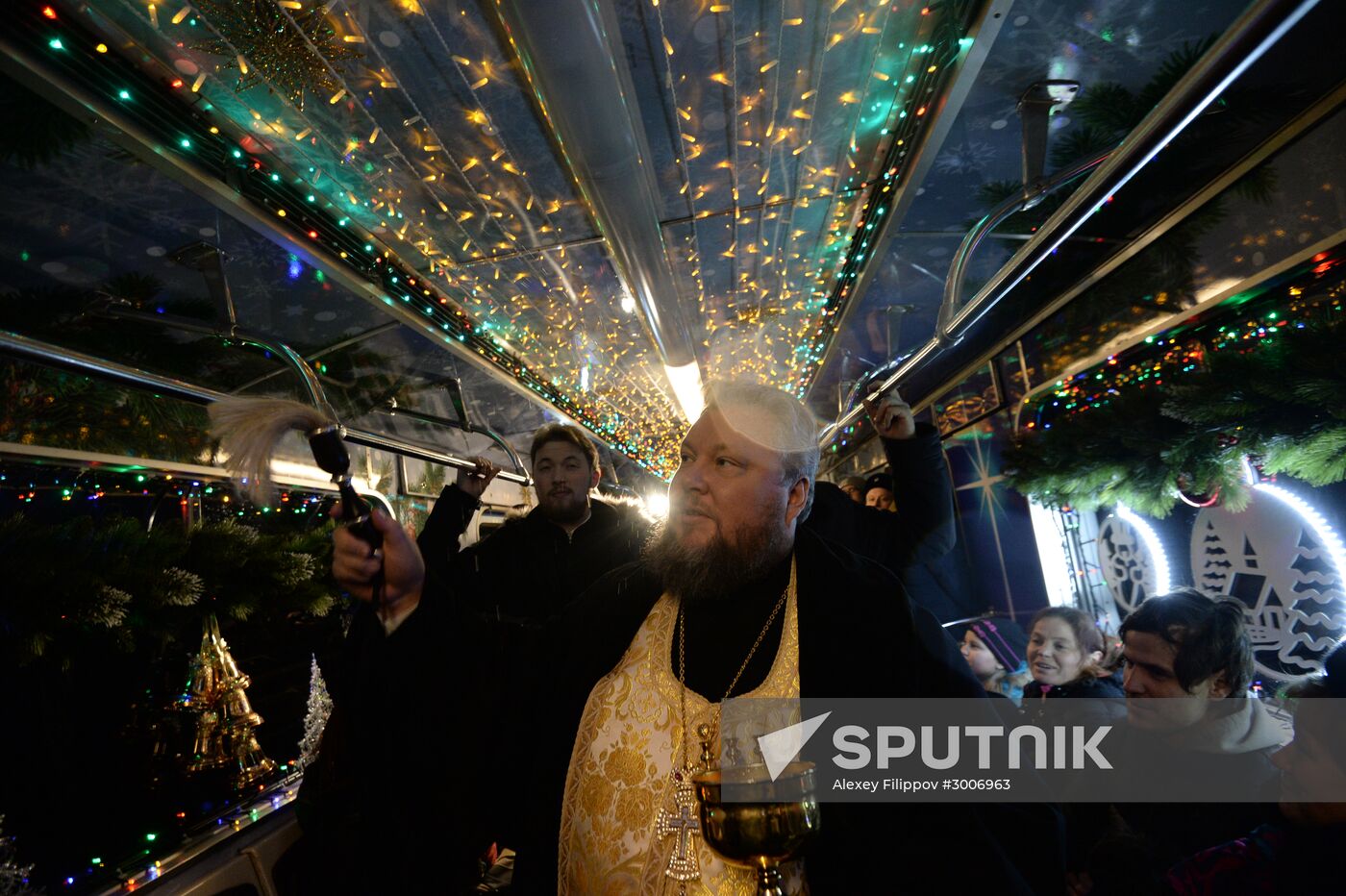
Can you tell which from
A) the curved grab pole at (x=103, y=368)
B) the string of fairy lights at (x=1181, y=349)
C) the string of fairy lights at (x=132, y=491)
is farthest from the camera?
the string of fairy lights at (x=132, y=491)

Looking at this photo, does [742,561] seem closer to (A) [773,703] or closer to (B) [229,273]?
(A) [773,703]

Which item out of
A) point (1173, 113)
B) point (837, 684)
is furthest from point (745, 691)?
point (1173, 113)

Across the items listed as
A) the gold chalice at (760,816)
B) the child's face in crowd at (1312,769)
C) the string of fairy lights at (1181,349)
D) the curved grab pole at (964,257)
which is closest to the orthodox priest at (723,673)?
the gold chalice at (760,816)

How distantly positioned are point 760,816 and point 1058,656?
9.55ft

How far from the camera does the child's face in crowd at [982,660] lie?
4.26 metres

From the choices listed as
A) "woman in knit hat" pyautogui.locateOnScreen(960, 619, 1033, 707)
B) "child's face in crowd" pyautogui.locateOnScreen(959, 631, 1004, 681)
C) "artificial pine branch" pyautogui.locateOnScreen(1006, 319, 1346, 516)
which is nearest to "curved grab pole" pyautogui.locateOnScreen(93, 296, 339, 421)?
"artificial pine branch" pyautogui.locateOnScreen(1006, 319, 1346, 516)

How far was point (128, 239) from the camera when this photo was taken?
2635 mm

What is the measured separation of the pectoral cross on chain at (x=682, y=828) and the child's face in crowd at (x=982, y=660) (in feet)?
10.3

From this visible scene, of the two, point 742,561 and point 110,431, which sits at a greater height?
point 110,431

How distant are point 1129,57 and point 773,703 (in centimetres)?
Result: 283

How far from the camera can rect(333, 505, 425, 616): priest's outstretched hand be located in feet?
4.60

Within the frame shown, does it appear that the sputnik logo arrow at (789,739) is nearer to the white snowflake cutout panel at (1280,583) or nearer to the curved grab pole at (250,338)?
the curved grab pole at (250,338)

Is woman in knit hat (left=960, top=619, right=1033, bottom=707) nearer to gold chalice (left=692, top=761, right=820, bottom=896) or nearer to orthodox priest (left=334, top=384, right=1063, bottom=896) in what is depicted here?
orthodox priest (left=334, top=384, right=1063, bottom=896)

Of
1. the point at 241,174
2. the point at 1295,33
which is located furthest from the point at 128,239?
the point at 1295,33
